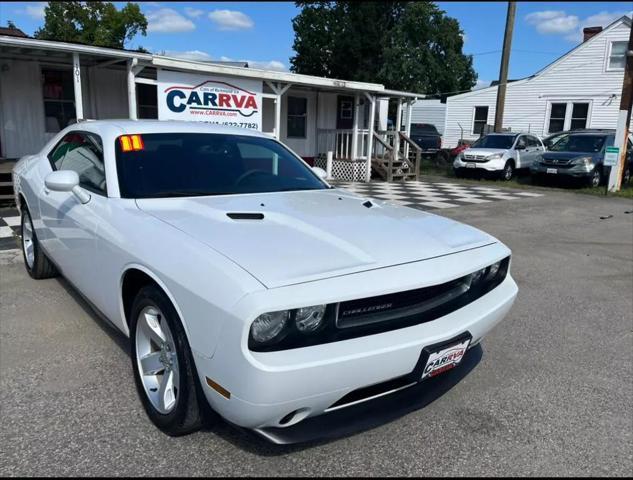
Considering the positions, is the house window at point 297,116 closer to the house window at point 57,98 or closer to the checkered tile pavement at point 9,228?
the house window at point 57,98

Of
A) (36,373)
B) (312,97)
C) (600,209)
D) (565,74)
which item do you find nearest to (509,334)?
(36,373)

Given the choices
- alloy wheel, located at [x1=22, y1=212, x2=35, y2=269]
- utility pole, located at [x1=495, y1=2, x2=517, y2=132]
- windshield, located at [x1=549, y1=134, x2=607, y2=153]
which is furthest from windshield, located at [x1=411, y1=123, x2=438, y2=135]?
alloy wheel, located at [x1=22, y1=212, x2=35, y2=269]

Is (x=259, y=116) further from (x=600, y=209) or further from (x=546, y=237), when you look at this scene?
(x=600, y=209)

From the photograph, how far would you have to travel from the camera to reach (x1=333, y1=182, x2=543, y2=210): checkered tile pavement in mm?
11211

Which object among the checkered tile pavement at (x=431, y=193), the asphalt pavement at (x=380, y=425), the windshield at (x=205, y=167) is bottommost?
the asphalt pavement at (x=380, y=425)

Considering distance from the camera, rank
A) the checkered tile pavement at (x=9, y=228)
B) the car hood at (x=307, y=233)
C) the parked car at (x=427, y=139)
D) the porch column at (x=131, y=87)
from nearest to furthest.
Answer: the car hood at (x=307, y=233) → the checkered tile pavement at (x=9, y=228) → the porch column at (x=131, y=87) → the parked car at (x=427, y=139)

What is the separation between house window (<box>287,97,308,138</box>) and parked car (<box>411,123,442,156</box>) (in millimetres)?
11648

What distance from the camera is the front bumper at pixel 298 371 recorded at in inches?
74.6

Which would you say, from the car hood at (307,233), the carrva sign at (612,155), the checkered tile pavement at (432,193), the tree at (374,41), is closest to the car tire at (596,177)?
the carrva sign at (612,155)

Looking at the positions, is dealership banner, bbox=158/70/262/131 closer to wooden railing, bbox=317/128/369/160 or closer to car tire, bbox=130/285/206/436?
wooden railing, bbox=317/128/369/160

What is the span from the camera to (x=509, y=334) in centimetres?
390

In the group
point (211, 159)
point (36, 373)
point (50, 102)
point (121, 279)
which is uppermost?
point (50, 102)

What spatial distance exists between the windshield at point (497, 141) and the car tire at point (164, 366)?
16.3 meters

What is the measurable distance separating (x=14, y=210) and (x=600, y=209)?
1161 cm
